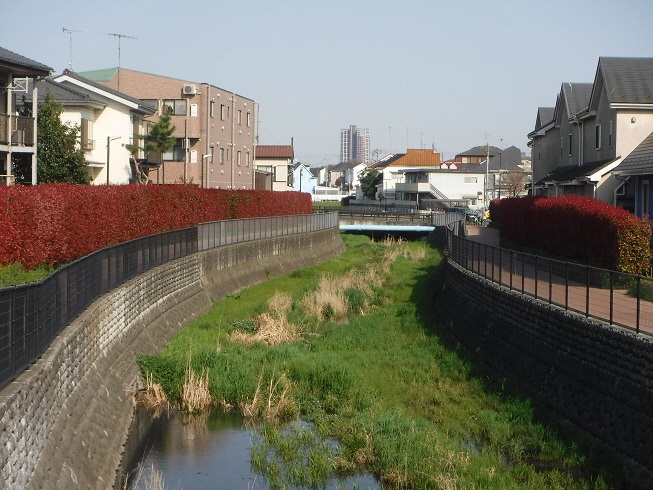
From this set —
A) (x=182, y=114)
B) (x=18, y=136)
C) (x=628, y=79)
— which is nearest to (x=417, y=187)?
(x=182, y=114)

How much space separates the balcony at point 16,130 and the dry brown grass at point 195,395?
17.1m

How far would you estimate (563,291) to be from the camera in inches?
773

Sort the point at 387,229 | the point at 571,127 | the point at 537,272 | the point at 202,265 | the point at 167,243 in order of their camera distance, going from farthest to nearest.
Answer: the point at 387,229 < the point at 571,127 < the point at 202,265 < the point at 167,243 < the point at 537,272

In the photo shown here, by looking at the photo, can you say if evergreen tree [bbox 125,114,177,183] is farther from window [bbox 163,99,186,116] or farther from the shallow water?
the shallow water

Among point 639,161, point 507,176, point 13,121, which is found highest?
point 507,176

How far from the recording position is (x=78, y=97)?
151 ft

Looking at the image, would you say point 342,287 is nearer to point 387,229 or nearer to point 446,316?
point 446,316

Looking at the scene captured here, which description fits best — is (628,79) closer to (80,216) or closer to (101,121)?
(101,121)

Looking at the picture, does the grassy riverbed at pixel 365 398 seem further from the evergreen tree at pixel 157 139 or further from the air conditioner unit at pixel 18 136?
the evergreen tree at pixel 157 139

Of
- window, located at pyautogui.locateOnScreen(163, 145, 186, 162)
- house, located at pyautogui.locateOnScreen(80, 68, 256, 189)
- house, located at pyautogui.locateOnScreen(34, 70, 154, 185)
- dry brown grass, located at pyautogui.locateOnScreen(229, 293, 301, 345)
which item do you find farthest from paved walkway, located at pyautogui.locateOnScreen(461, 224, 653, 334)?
window, located at pyautogui.locateOnScreen(163, 145, 186, 162)

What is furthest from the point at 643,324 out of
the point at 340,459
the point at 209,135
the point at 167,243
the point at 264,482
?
the point at 209,135

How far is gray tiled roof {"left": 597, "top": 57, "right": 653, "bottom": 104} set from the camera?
130ft

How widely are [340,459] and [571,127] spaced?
3804 centimetres

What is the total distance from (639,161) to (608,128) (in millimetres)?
5975
